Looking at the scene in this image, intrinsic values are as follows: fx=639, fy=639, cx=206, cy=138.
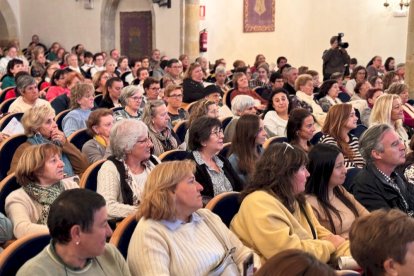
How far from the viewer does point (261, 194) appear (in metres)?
2.93

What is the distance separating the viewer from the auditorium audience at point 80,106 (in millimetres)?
5762

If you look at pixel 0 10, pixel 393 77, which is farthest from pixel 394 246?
Result: pixel 0 10

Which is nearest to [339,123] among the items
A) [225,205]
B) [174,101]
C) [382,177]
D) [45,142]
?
[382,177]

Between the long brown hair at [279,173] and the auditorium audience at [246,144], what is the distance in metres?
1.14

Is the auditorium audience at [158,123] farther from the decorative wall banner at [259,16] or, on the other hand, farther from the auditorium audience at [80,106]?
the decorative wall banner at [259,16]

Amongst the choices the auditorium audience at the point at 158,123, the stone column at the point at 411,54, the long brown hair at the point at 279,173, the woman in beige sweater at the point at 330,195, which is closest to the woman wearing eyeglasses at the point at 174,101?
the auditorium audience at the point at 158,123

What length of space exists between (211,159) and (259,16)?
11.6 m

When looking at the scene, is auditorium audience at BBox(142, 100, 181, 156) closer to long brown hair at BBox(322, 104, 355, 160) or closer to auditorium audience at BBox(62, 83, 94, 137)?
auditorium audience at BBox(62, 83, 94, 137)

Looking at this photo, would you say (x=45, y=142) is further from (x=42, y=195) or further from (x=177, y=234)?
(x=177, y=234)

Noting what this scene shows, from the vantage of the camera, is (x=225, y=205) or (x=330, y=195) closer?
(x=225, y=205)

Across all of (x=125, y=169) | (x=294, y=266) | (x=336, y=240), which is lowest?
(x=336, y=240)

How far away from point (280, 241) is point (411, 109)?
4.64 metres

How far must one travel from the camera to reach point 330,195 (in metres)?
3.41

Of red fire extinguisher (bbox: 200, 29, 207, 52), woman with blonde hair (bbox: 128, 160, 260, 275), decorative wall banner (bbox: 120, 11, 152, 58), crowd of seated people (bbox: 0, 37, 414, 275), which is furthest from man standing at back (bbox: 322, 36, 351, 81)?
woman with blonde hair (bbox: 128, 160, 260, 275)
